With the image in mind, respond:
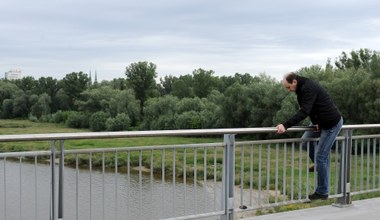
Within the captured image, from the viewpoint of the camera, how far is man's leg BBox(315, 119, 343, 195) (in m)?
4.87

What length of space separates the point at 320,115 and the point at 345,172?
858 mm

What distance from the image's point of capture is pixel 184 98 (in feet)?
200

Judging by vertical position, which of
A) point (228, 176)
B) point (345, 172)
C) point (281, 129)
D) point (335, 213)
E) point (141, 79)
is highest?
point (141, 79)

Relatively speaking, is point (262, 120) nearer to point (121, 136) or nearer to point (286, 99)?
point (286, 99)

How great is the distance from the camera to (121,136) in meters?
3.69

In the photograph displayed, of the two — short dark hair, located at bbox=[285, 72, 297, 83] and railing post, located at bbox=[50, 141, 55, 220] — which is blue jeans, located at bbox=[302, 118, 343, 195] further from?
railing post, located at bbox=[50, 141, 55, 220]

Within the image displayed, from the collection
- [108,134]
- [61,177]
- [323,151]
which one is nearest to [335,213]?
[323,151]

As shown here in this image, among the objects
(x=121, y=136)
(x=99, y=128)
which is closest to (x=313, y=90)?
(x=121, y=136)

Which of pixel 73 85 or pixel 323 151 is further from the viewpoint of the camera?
pixel 73 85

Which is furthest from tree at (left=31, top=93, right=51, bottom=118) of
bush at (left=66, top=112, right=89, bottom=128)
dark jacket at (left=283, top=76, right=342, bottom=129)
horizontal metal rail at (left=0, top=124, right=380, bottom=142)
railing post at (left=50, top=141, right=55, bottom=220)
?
railing post at (left=50, top=141, right=55, bottom=220)

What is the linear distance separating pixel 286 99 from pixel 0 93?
47961 mm

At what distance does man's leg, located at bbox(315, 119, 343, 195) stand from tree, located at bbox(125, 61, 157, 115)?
65.8 metres

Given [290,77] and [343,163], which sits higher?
[290,77]

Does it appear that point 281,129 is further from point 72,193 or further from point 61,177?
point 72,193
